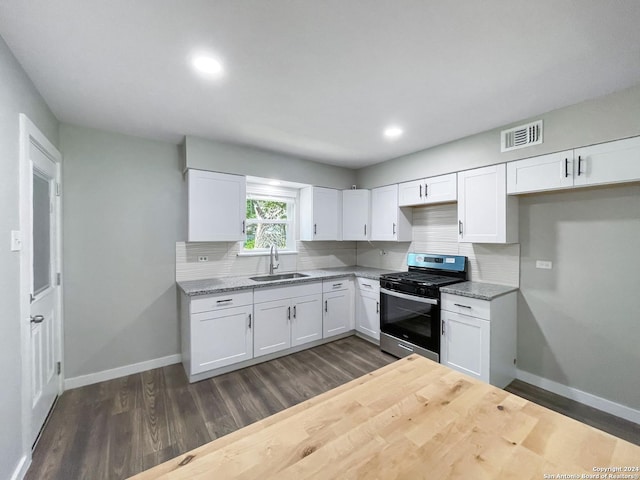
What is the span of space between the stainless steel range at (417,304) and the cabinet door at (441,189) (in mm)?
700

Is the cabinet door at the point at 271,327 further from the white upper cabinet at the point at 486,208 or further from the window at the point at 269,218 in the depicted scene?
the white upper cabinet at the point at 486,208

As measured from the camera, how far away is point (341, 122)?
2623mm

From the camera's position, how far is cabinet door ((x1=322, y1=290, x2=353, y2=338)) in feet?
11.9

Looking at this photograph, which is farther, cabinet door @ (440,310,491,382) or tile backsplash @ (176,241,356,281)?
tile backsplash @ (176,241,356,281)

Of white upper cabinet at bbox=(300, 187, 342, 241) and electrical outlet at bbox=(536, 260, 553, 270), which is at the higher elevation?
white upper cabinet at bbox=(300, 187, 342, 241)

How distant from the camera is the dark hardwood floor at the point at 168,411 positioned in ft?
5.95

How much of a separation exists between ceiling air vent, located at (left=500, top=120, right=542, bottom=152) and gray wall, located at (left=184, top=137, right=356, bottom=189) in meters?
2.17

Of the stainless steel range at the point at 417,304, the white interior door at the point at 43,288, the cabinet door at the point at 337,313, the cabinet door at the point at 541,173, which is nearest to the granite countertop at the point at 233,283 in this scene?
the cabinet door at the point at 337,313

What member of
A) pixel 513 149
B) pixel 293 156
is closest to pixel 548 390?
pixel 513 149

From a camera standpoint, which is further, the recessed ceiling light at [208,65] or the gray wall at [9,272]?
the recessed ceiling light at [208,65]

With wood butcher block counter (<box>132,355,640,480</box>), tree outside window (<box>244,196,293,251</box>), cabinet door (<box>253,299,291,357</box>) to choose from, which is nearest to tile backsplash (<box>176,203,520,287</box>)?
tree outside window (<box>244,196,293,251</box>)

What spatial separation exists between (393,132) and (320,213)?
156 centimetres

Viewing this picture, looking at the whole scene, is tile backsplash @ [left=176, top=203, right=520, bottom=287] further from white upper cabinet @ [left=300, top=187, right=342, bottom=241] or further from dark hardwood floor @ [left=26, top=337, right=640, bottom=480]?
dark hardwood floor @ [left=26, top=337, right=640, bottom=480]

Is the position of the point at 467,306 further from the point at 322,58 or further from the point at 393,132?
the point at 322,58
